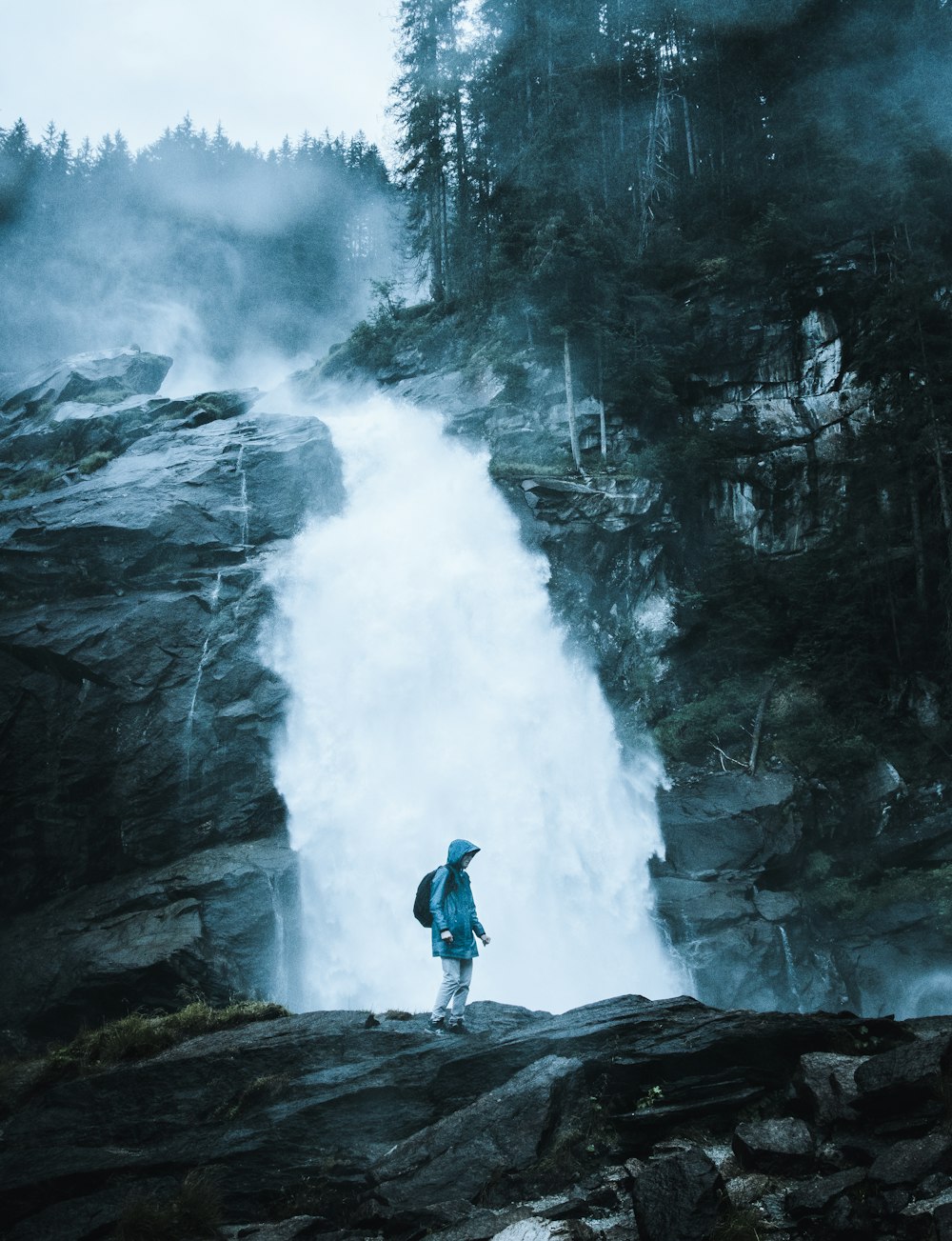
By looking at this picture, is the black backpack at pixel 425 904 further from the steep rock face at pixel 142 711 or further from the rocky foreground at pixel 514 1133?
the steep rock face at pixel 142 711

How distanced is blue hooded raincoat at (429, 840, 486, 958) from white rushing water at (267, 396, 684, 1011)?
5800 mm

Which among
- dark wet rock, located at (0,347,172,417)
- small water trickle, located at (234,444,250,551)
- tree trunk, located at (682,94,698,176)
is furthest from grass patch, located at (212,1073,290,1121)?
tree trunk, located at (682,94,698,176)

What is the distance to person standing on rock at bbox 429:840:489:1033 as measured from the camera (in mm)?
8039

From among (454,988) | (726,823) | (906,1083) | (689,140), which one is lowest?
(906,1083)

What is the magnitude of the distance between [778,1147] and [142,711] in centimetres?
1285

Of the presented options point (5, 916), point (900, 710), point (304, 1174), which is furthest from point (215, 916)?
point (900, 710)

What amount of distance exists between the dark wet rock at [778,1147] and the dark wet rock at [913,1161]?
1.74 feet

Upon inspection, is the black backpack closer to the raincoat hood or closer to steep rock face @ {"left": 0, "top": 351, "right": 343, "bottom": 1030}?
the raincoat hood

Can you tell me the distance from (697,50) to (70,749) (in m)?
29.0

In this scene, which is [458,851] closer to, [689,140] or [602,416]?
[602,416]

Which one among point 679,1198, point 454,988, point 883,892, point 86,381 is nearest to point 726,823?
point 883,892

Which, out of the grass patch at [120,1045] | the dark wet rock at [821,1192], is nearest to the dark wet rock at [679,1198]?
the dark wet rock at [821,1192]

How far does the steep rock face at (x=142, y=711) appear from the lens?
43.4 feet

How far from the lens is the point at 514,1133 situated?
6.33 metres
